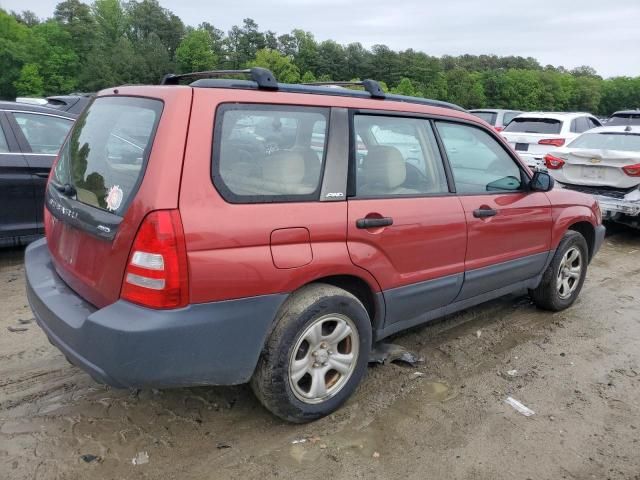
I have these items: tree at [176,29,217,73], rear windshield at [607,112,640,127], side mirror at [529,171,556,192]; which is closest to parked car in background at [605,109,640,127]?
rear windshield at [607,112,640,127]

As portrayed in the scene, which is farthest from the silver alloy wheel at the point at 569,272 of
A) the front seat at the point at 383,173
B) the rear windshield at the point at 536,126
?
the rear windshield at the point at 536,126

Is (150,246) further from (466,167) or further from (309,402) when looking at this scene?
(466,167)

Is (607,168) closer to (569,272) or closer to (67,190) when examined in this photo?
(569,272)

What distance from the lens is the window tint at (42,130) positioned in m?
5.51

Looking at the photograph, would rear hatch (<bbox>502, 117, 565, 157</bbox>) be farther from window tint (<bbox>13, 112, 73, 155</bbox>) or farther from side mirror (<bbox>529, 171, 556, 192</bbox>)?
window tint (<bbox>13, 112, 73, 155</bbox>)

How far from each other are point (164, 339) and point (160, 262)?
1.08 ft

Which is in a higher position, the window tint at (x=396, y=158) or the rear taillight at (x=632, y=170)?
the window tint at (x=396, y=158)

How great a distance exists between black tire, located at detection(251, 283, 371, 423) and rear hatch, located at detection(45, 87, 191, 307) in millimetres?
774

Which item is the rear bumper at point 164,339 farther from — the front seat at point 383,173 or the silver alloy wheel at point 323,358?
the front seat at point 383,173

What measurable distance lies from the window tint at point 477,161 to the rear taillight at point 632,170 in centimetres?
387

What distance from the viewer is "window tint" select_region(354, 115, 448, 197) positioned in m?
3.06

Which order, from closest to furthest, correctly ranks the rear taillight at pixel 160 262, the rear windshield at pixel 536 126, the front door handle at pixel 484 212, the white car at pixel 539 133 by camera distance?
the rear taillight at pixel 160 262, the front door handle at pixel 484 212, the white car at pixel 539 133, the rear windshield at pixel 536 126

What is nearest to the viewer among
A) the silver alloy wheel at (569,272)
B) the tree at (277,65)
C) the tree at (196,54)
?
the silver alloy wheel at (569,272)

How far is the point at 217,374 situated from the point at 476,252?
195 cm
